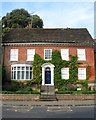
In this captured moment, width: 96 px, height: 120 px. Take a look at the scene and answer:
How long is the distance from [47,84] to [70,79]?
342 cm

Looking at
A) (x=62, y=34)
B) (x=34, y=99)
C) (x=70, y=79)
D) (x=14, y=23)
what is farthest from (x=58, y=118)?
(x=14, y=23)

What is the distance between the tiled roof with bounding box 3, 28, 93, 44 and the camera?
38500 mm

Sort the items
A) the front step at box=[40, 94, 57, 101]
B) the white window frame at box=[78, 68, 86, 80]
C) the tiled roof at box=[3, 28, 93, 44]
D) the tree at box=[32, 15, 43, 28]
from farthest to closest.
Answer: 1. the tree at box=[32, 15, 43, 28]
2. the tiled roof at box=[3, 28, 93, 44]
3. the white window frame at box=[78, 68, 86, 80]
4. the front step at box=[40, 94, 57, 101]

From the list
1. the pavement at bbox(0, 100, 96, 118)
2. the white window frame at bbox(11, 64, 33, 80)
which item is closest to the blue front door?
the white window frame at bbox(11, 64, 33, 80)

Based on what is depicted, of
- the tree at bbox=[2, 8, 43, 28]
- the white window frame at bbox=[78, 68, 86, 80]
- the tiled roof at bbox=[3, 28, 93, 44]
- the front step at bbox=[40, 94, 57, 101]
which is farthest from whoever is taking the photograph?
the tree at bbox=[2, 8, 43, 28]

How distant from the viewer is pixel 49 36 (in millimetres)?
40000

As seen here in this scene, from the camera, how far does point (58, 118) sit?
15.6m

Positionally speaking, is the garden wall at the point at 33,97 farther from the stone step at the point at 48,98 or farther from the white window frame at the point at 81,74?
the white window frame at the point at 81,74

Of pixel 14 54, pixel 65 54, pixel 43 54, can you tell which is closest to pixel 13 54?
pixel 14 54

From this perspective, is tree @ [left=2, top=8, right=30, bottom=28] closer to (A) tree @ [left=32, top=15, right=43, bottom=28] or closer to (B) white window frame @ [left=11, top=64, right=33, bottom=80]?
(A) tree @ [left=32, top=15, right=43, bottom=28]

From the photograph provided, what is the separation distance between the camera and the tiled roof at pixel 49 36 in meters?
38.5

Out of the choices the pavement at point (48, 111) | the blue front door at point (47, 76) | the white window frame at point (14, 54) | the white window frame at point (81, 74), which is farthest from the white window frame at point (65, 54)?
the pavement at point (48, 111)

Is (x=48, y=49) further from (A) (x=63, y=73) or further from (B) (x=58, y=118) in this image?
(B) (x=58, y=118)

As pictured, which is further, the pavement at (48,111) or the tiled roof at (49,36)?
the tiled roof at (49,36)
